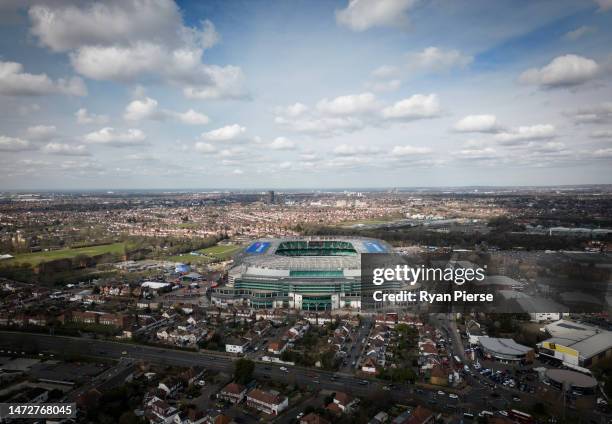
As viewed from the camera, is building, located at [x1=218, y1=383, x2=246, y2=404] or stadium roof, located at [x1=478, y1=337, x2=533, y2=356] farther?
stadium roof, located at [x1=478, y1=337, x2=533, y2=356]

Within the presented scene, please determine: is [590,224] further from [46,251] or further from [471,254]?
[46,251]

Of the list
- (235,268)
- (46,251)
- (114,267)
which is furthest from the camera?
(46,251)

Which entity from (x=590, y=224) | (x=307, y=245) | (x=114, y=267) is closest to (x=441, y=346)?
(x=307, y=245)

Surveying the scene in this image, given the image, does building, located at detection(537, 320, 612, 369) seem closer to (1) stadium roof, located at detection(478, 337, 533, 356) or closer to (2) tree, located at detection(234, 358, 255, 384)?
(1) stadium roof, located at detection(478, 337, 533, 356)

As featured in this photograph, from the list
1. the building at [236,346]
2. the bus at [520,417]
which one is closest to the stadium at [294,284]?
the building at [236,346]

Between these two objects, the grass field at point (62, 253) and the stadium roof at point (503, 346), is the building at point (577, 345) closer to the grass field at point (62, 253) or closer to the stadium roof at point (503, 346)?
the stadium roof at point (503, 346)

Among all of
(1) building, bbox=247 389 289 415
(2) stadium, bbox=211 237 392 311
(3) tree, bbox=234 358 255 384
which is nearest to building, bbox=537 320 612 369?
(2) stadium, bbox=211 237 392 311
